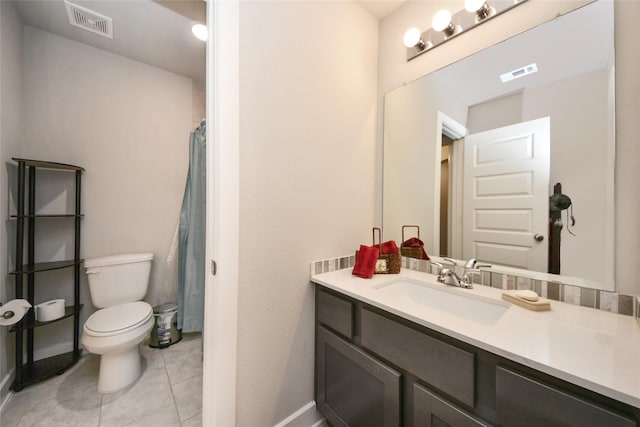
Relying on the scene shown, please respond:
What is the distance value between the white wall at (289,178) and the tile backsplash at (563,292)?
0.23 meters

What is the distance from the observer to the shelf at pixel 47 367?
1.42 meters

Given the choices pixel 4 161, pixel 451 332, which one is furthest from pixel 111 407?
pixel 451 332

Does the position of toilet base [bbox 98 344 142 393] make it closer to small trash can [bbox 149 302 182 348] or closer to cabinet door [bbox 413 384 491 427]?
small trash can [bbox 149 302 182 348]

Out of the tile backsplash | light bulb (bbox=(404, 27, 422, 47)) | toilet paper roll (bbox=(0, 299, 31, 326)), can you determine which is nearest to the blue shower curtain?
toilet paper roll (bbox=(0, 299, 31, 326))

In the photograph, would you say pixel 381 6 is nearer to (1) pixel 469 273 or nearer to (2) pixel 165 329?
(1) pixel 469 273

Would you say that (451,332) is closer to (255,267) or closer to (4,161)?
(255,267)

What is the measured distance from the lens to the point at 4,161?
4.46ft

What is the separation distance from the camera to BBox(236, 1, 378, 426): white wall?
3.29ft

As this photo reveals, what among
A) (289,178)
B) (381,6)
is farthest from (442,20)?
(289,178)

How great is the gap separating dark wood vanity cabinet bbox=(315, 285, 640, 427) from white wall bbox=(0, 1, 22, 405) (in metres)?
1.86

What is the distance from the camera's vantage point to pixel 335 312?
1084 millimetres

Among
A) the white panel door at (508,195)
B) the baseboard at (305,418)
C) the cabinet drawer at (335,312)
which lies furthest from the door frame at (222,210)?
the white panel door at (508,195)

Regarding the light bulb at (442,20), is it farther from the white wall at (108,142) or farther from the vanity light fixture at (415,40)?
the white wall at (108,142)

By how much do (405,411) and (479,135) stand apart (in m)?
1.25
